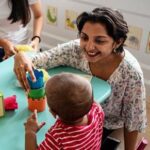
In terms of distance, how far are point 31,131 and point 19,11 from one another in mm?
982

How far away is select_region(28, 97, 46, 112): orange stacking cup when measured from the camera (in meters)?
1.12

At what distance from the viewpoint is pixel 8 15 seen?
180cm

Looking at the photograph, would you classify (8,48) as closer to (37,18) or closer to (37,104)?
(37,18)

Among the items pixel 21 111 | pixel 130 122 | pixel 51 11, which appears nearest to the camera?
pixel 21 111

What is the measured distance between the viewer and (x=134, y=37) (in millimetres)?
2082

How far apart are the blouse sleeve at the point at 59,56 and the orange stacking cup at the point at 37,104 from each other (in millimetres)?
262

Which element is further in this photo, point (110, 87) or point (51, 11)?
point (51, 11)

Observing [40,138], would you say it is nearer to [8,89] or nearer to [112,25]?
[8,89]

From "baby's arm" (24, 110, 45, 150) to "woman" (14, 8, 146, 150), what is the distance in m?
0.19

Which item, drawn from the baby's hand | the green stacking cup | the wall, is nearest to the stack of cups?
the green stacking cup

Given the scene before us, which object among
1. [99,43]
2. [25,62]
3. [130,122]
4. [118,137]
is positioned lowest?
[118,137]

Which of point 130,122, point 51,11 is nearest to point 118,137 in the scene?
point 130,122

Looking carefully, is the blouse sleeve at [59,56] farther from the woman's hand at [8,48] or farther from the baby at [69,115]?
the baby at [69,115]

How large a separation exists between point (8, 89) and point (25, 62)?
14 cm
